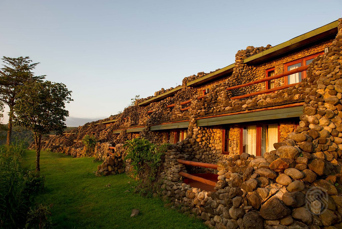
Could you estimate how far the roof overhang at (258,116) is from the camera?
258 inches

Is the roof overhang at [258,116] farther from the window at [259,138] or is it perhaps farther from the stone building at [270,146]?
the window at [259,138]

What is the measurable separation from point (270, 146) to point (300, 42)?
17.4 ft

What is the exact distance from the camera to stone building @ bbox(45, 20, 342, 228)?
13.5ft

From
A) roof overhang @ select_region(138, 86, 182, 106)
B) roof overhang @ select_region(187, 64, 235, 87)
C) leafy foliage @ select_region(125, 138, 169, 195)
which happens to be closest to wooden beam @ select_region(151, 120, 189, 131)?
leafy foliage @ select_region(125, 138, 169, 195)

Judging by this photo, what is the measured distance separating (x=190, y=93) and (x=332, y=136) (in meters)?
12.7

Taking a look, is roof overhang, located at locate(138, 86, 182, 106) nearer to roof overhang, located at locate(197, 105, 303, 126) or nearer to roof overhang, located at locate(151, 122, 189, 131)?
roof overhang, located at locate(151, 122, 189, 131)

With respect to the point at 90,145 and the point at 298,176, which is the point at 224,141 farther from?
the point at 90,145

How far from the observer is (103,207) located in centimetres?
779

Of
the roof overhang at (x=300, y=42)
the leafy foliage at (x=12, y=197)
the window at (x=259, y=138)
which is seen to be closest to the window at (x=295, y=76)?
the roof overhang at (x=300, y=42)

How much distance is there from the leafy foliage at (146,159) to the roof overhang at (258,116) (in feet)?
8.89

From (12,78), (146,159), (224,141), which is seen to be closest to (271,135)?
(224,141)

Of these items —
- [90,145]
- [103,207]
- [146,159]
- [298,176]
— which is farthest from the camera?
[90,145]

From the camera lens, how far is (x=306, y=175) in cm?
423

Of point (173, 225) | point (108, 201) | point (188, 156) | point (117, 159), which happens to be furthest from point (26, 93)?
point (173, 225)
